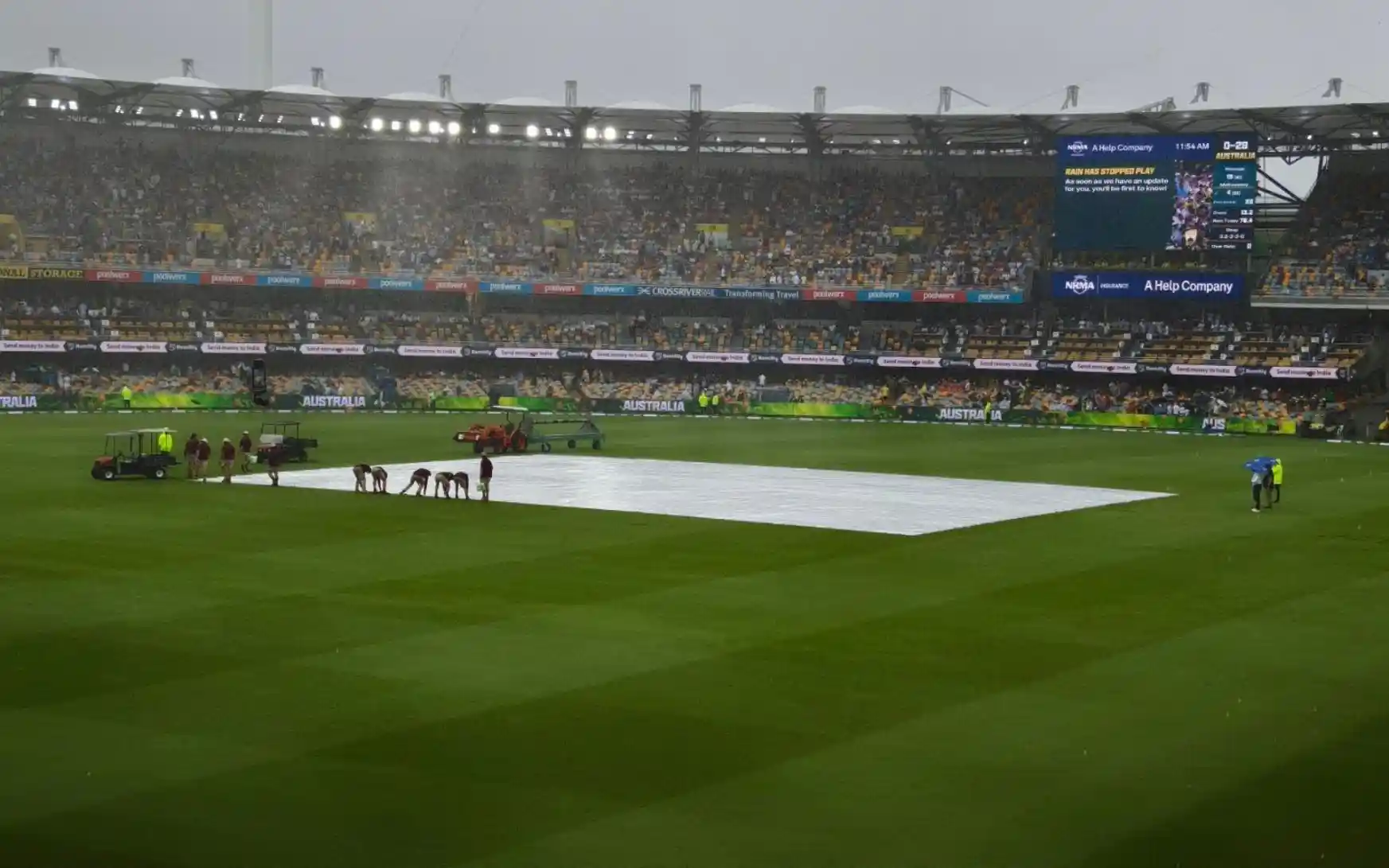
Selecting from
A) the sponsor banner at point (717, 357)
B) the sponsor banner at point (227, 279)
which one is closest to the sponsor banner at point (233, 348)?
the sponsor banner at point (227, 279)

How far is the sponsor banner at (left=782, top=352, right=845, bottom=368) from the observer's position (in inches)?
3388

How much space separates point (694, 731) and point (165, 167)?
8144cm

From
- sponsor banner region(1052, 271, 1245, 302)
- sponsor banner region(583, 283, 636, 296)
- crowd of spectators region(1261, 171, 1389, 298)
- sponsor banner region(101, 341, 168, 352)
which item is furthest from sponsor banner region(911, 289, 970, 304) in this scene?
sponsor banner region(101, 341, 168, 352)

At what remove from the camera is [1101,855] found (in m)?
13.5

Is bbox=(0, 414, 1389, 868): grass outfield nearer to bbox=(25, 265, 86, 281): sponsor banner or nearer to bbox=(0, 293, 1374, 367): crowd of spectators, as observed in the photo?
bbox=(0, 293, 1374, 367): crowd of spectators

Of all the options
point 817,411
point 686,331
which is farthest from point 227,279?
point 817,411

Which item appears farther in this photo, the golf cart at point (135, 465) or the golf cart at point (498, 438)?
the golf cart at point (498, 438)

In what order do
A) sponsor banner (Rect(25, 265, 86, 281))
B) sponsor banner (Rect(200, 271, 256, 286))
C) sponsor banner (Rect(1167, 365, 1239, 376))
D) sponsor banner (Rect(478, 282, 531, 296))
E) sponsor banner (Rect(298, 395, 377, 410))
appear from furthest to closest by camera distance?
sponsor banner (Rect(478, 282, 531, 296)), sponsor banner (Rect(200, 271, 256, 286)), sponsor banner (Rect(25, 265, 86, 281)), sponsor banner (Rect(298, 395, 377, 410)), sponsor banner (Rect(1167, 365, 1239, 376))

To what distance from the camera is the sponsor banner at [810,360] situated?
86.1m

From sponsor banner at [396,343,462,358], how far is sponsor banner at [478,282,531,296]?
15.2ft

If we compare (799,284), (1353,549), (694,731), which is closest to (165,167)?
(799,284)

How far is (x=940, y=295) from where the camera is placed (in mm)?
85875

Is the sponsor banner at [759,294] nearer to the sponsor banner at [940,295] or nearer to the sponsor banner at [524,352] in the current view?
the sponsor banner at [940,295]

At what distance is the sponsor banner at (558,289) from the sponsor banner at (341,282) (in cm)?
960
